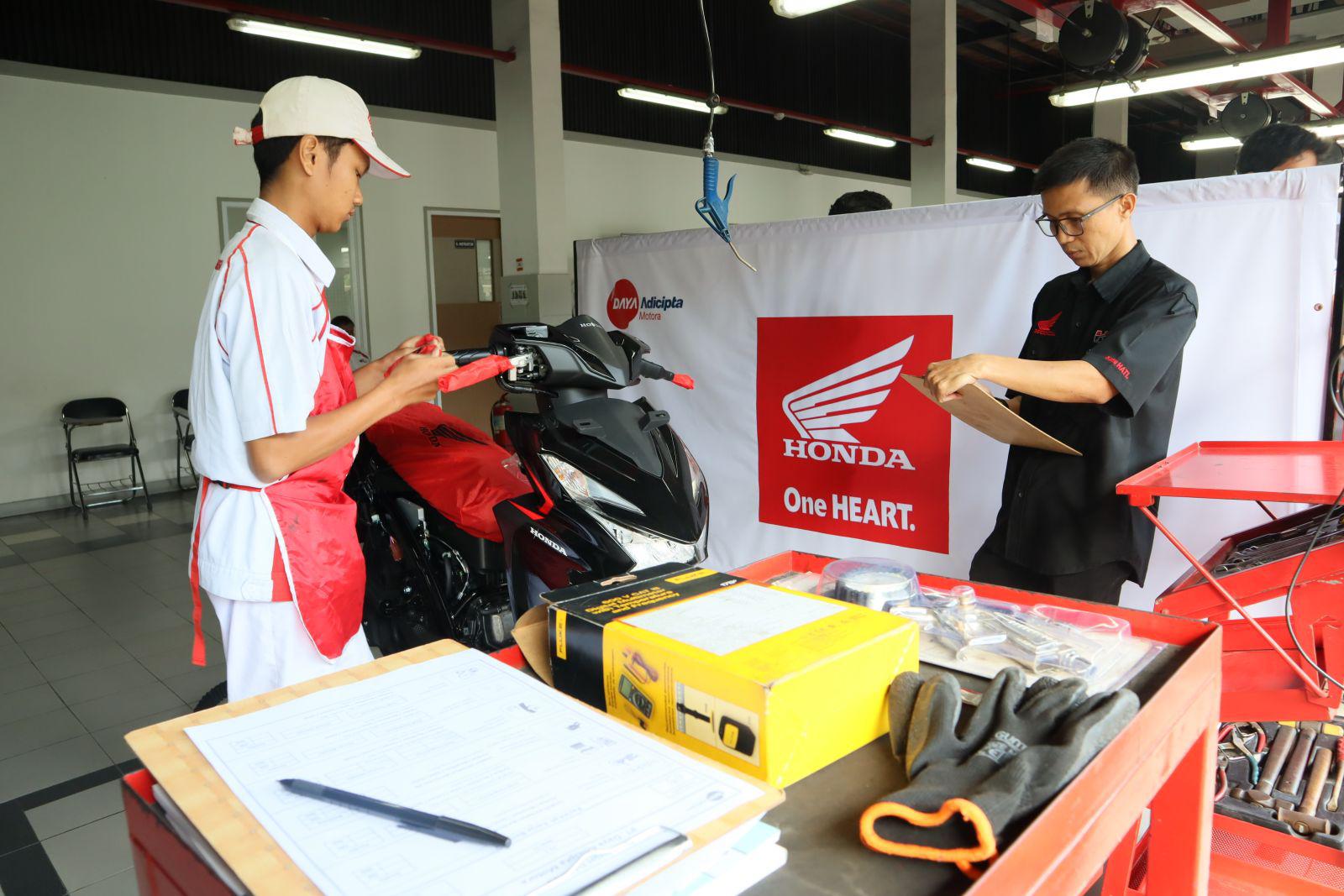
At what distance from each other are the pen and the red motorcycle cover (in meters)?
1.56

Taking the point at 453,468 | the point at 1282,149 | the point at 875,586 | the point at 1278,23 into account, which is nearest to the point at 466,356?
the point at 453,468

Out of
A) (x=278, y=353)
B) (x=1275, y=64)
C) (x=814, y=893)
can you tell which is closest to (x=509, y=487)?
(x=278, y=353)

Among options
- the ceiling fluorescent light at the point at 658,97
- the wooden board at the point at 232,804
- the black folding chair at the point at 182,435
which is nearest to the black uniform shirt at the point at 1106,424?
the wooden board at the point at 232,804

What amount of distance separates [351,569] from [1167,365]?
165cm

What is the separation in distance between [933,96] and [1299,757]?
7.75 m

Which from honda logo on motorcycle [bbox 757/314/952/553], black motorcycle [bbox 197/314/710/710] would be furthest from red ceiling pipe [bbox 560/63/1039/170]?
black motorcycle [bbox 197/314/710/710]

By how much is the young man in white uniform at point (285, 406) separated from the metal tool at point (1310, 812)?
1787mm

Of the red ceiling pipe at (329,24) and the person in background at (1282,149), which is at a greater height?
the red ceiling pipe at (329,24)

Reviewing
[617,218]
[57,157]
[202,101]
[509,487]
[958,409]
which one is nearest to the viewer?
[958,409]

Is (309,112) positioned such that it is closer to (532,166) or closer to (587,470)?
(587,470)

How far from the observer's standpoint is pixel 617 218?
33.1ft

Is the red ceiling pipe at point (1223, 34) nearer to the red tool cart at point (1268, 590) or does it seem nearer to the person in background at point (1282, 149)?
the person in background at point (1282, 149)

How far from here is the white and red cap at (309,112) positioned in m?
1.48

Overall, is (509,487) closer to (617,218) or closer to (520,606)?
(520,606)
